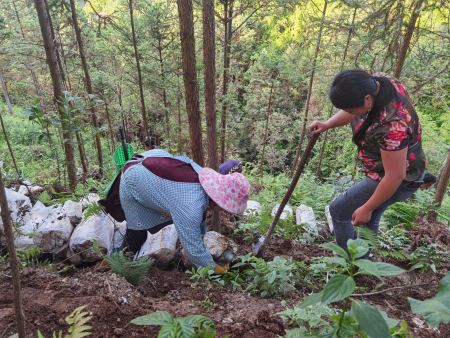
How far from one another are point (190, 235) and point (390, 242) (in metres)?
2.53

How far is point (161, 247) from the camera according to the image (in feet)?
12.2

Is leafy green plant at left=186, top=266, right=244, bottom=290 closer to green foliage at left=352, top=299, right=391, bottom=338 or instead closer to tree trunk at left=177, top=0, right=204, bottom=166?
tree trunk at left=177, top=0, right=204, bottom=166

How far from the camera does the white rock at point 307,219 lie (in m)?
4.62

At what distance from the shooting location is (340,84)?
2455mm

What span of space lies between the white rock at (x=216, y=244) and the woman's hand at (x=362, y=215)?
135cm

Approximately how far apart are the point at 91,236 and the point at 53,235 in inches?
17.1

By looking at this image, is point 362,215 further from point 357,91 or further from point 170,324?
point 170,324

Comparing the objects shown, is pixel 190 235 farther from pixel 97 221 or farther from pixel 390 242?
pixel 390 242

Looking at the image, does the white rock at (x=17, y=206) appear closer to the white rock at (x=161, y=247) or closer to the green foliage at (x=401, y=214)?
the white rock at (x=161, y=247)

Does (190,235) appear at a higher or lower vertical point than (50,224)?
higher

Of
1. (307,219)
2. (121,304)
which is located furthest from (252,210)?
(121,304)

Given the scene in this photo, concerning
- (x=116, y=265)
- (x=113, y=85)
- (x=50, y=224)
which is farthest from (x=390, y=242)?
(x=113, y=85)

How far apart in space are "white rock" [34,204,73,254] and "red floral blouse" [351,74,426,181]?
10.5ft

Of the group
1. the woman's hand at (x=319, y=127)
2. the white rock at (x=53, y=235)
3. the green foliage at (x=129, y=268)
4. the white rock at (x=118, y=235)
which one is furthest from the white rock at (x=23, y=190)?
the woman's hand at (x=319, y=127)
